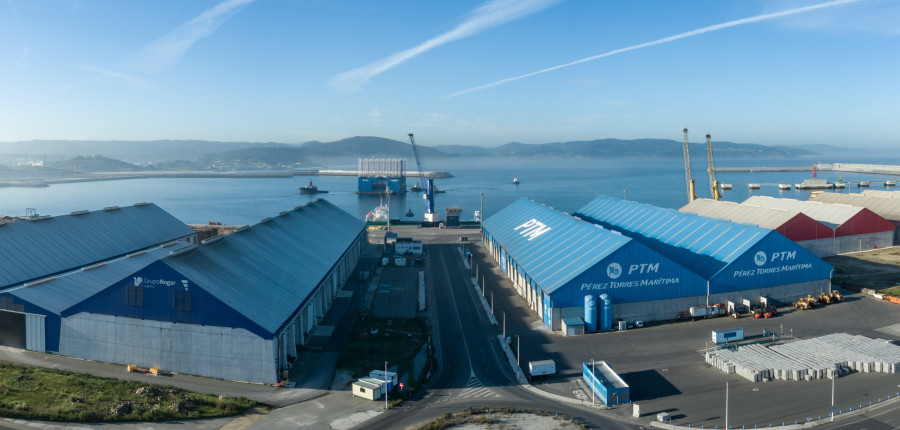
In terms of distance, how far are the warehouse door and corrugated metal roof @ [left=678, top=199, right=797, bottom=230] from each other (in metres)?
74.7

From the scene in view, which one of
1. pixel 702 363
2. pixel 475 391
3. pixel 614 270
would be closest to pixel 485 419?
pixel 475 391

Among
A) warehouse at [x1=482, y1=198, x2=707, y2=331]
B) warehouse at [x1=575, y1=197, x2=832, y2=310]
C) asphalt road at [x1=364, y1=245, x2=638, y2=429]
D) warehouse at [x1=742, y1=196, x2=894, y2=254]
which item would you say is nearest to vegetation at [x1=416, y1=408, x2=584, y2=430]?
asphalt road at [x1=364, y1=245, x2=638, y2=429]

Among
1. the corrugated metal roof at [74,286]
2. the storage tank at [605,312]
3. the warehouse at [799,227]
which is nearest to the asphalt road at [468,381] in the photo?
the storage tank at [605,312]

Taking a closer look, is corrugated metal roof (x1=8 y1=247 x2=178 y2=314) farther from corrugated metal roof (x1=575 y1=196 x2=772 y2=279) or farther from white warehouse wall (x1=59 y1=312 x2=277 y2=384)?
corrugated metal roof (x1=575 y1=196 x2=772 y2=279)

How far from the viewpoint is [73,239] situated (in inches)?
2126

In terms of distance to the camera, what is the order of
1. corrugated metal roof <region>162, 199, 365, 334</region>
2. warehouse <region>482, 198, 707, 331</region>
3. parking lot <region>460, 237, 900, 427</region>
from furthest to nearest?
warehouse <region>482, 198, 707, 331</region>
corrugated metal roof <region>162, 199, 365, 334</region>
parking lot <region>460, 237, 900, 427</region>

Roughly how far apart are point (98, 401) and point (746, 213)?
76328mm

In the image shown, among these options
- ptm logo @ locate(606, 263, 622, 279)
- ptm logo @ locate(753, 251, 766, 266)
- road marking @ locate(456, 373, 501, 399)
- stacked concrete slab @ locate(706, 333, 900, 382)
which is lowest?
road marking @ locate(456, 373, 501, 399)

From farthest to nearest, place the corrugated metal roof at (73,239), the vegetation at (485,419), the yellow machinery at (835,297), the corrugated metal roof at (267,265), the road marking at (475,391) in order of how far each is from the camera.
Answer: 1. the yellow machinery at (835,297)
2. the corrugated metal roof at (73,239)
3. the corrugated metal roof at (267,265)
4. the road marking at (475,391)
5. the vegetation at (485,419)

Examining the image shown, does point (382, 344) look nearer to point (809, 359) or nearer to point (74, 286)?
point (74, 286)

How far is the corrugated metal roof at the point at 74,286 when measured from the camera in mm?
37594

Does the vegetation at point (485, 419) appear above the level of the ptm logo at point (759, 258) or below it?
below

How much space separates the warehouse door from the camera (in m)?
37.5

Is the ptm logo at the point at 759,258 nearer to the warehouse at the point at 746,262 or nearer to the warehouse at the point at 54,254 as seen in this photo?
the warehouse at the point at 746,262
